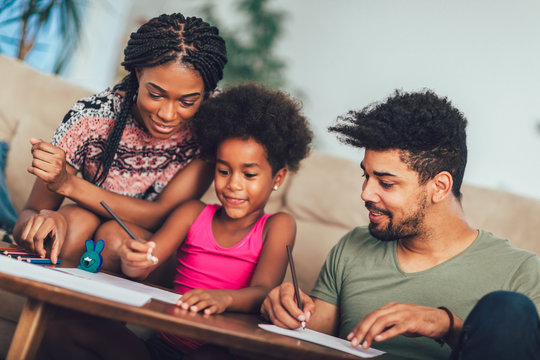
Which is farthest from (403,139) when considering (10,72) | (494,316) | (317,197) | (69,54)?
(69,54)

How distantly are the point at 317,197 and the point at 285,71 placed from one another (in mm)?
2802

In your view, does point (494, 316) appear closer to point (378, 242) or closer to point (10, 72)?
point (378, 242)

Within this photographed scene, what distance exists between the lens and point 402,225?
152cm

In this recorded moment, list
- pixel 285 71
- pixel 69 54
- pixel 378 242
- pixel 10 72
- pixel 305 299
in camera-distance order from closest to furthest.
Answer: pixel 305 299 < pixel 378 242 < pixel 10 72 < pixel 69 54 < pixel 285 71

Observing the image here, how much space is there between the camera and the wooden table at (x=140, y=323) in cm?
88

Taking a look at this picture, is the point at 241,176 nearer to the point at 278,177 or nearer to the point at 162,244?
the point at 278,177

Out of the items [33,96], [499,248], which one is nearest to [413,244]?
[499,248]

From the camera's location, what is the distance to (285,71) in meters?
5.01

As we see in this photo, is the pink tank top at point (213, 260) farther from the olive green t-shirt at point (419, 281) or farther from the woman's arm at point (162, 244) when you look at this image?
the olive green t-shirt at point (419, 281)

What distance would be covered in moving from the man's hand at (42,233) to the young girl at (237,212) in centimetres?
20

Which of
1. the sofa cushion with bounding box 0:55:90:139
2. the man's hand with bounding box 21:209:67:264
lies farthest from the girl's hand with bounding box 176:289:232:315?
the sofa cushion with bounding box 0:55:90:139

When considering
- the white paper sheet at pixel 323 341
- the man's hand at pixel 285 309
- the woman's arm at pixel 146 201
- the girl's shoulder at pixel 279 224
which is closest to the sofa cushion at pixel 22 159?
the woman's arm at pixel 146 201

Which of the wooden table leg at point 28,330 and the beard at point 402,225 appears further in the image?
the beard at point 402,225

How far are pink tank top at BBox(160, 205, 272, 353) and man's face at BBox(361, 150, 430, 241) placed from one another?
40 centimetres
